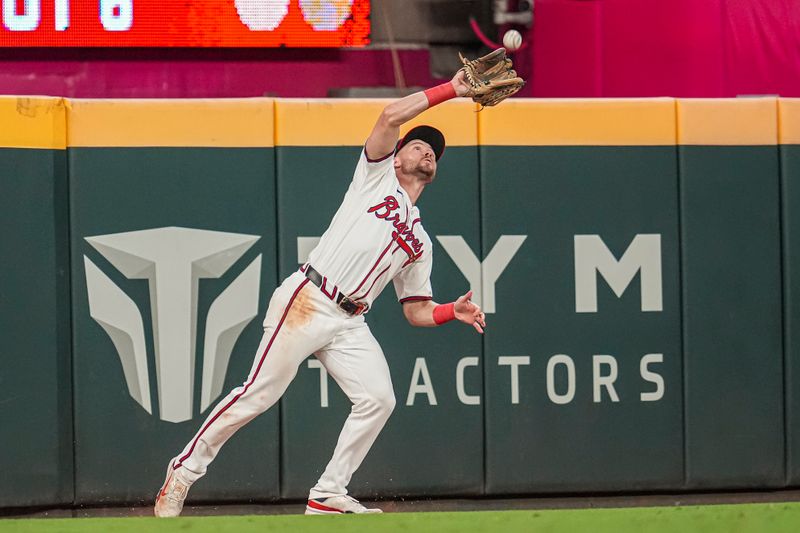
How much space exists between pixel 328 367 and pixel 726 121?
7.97ft

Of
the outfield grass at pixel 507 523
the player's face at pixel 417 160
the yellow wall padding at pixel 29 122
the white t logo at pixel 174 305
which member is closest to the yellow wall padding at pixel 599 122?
the player's face at pixel 417 160

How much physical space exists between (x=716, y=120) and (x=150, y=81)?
3572mm

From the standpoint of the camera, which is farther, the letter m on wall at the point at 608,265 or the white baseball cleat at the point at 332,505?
the letter m on wall at the point at 608,265

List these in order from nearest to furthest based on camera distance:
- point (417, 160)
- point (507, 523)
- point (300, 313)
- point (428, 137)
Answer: point (507, 523), point (300, 313), point (417, 160), point (428, 137)

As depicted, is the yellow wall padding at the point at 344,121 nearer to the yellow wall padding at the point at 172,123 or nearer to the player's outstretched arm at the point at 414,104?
the yellow wall padding at the point at 172,123

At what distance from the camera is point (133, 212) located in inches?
202

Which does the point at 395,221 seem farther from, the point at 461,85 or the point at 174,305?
the point at 174,305

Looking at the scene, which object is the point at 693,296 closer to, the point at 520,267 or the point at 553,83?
the point at 520,267

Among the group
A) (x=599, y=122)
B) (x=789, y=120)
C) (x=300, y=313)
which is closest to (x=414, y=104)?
(x=300, y=313)

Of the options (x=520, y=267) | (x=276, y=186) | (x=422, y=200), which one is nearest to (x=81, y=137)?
(x=276, y=186)

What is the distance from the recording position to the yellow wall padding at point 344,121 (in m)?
5.20

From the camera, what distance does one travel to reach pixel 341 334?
4402mm

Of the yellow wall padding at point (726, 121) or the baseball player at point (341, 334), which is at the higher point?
the yellow wall padding at point (726, 121)

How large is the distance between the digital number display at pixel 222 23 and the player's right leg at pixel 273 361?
88.2 inches
